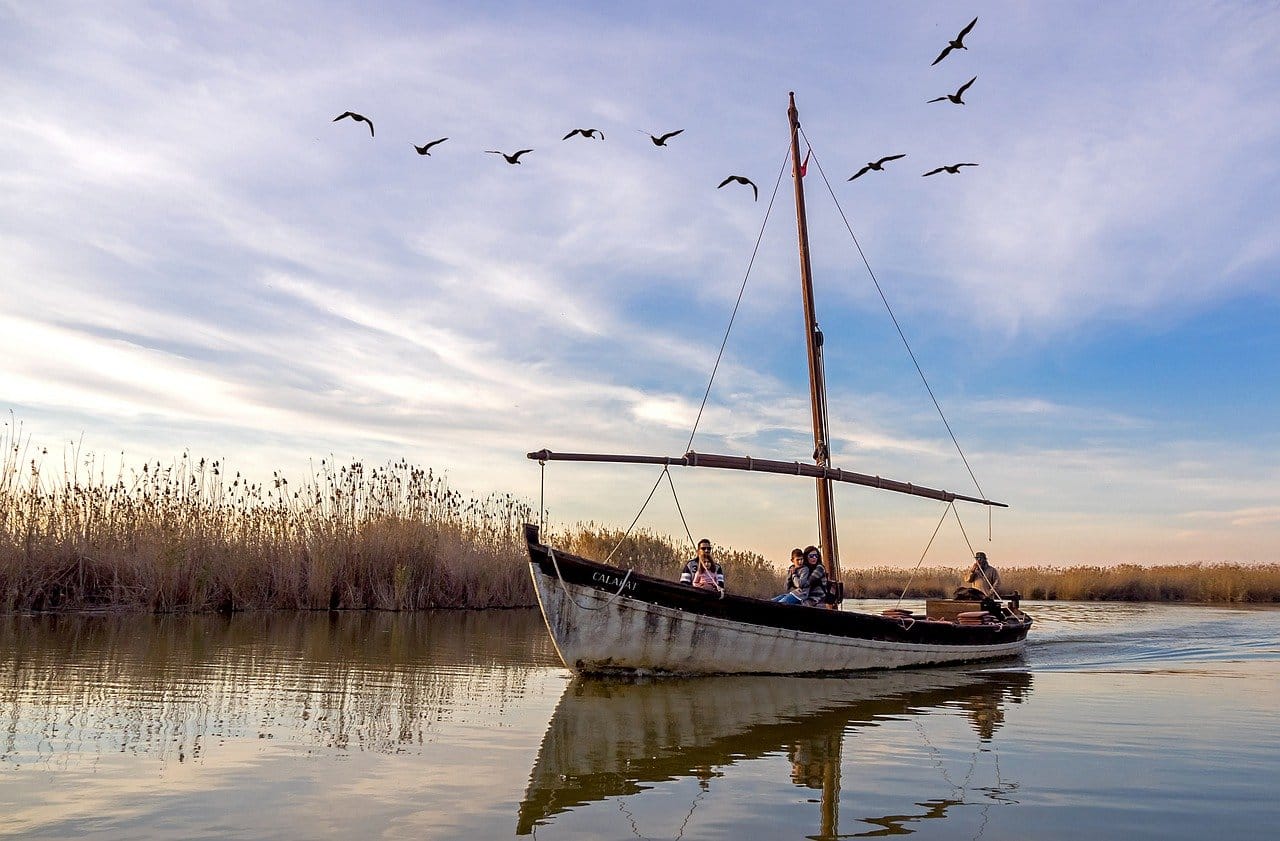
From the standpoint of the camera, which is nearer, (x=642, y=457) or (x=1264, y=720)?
(x=1264, y=720)

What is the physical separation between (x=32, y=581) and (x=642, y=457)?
36.6 ft

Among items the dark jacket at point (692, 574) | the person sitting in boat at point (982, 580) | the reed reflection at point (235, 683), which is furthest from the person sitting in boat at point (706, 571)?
the person sitting in boat at point (982, 580)

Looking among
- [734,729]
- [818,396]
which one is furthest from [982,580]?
[734,729]

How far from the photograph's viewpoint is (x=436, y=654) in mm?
12609

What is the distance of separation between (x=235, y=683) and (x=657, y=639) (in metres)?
4.63

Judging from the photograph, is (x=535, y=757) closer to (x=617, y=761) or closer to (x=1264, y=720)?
(x=617, y=761)

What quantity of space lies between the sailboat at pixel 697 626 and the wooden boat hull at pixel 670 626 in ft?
0.04

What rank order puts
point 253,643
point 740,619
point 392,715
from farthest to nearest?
point 253,643, point 740,619, point 392,715

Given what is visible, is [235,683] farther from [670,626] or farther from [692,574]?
[692,574]

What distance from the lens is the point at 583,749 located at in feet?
22.8

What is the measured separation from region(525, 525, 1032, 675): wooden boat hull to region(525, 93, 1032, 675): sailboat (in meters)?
0.01

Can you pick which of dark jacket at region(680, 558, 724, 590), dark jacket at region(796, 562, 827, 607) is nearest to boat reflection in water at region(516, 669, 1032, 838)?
dark jacket at region(796, 562, 827, 607)

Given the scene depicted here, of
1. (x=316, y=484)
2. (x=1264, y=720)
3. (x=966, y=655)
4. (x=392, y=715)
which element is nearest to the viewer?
(x=392, y=715)

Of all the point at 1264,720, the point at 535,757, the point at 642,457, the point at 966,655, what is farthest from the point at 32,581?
the point at 1264,720
